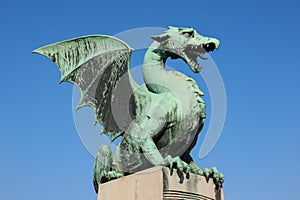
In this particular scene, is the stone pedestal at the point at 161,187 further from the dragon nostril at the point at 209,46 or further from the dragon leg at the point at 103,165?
the dragon nostril at the point at 209,46

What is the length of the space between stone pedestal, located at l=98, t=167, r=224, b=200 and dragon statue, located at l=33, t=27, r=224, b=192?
0.70 feet

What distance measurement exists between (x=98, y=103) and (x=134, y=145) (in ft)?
4.79

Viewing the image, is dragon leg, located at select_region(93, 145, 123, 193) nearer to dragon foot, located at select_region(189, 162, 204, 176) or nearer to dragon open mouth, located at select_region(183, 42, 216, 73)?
dragon foot, located at select_region(189, 162, 204, 176)

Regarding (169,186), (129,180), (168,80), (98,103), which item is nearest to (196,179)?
(169,186)

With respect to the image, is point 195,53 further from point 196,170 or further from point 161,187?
point 161,187

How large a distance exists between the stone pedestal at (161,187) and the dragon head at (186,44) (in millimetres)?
2251

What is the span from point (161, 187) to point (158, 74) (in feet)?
7.91

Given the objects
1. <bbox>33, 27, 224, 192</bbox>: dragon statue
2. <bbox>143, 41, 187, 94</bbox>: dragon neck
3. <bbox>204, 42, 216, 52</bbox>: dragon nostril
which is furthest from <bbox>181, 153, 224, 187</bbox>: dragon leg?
<bbox>204, 42, 216, 52</bbox>: dragon nostril

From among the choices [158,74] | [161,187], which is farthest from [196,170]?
[158,74]

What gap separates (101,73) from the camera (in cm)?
811

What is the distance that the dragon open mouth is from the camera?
7.71m

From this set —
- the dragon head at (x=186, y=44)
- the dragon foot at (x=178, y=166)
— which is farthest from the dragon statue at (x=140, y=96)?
the dragon foot at (x=178, y=166)

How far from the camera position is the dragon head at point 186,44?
775 centimetres

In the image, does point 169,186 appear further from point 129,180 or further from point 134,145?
point 134,145
